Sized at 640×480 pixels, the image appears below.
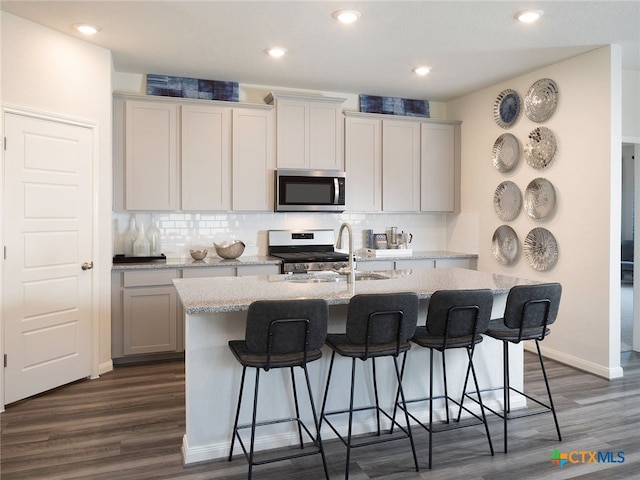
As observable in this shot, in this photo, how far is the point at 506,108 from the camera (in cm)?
512

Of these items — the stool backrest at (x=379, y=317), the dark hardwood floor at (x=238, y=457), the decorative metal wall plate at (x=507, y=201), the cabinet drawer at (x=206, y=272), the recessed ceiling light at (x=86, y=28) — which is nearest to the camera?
the stool backrest at (x=379, y=317)

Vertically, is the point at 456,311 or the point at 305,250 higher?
the point at 305,250

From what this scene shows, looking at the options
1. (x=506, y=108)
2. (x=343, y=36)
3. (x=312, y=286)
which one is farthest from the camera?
(x=506, y=108)

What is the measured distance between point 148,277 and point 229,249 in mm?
819

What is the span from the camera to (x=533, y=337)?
2896mm

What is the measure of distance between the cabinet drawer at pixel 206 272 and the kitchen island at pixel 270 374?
138 centimetres

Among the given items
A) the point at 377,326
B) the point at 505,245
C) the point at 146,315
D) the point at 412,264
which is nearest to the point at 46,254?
the point at 146,315

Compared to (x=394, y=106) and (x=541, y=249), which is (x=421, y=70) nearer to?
(x=394, y=106)

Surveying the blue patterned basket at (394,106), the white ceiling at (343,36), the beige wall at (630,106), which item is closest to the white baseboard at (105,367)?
the white ceiling at (343,36)

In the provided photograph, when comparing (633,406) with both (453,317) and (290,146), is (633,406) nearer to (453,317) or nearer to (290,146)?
(453,317)

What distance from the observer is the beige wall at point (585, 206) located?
13.4ft

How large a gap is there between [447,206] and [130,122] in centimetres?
350

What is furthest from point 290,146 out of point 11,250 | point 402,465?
point 402,465

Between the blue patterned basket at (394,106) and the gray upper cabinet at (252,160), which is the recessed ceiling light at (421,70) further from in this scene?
the gray upper cabinet at (252,160)
